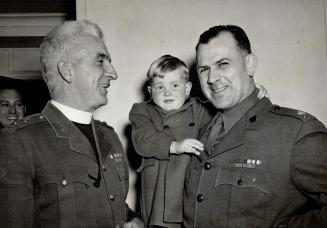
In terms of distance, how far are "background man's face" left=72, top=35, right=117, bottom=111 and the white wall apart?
41.3 inches

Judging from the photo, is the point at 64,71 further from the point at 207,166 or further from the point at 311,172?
the point at 311,172

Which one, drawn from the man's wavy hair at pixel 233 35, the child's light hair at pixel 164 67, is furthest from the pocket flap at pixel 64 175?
the man's wavy hair at pixel 233 35

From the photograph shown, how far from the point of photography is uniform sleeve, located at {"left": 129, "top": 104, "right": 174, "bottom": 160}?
2.25 metres

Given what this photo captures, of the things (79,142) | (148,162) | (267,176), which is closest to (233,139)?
(267,176)

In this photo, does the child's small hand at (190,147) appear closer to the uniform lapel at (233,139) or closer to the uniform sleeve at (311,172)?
the uniform lapel at (233,139)

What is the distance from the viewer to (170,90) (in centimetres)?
245

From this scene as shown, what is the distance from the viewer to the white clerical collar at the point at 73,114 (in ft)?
6.56

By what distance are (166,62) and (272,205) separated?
1240 mm

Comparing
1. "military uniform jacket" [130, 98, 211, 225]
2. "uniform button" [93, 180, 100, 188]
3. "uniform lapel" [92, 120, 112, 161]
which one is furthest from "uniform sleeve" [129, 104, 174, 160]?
"uniform button" [93, 180, 100, 188]

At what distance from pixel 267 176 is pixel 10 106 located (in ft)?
10.1

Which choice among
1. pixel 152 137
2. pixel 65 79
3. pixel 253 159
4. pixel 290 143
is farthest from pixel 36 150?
pixel 290 143

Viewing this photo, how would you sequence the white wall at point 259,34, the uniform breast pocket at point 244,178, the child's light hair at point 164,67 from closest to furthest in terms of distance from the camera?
the uniform breast pocket at point 244,178 < the child's light hair at point 164,67 < the white wall at point 259,34

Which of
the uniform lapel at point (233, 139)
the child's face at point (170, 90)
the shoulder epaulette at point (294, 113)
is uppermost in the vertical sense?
the child's face at point (170, 90)

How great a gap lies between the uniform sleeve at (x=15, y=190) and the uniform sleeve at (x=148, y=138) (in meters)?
0.81
